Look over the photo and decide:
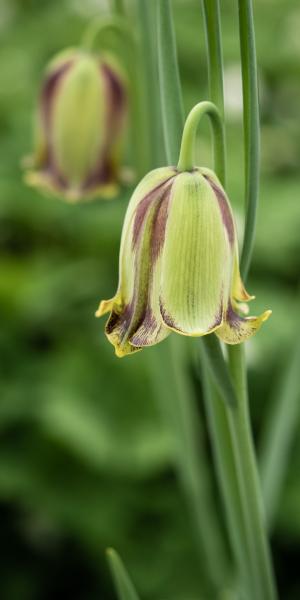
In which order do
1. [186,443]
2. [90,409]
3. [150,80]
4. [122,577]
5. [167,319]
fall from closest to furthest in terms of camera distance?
[167,319]
[122,577]
[150,80]
[186,443]
[90,409]

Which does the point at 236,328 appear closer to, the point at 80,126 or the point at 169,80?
the point at 169,80

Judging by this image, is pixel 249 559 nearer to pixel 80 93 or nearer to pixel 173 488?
pixel 80 93

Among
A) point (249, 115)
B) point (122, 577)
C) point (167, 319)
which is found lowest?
point (122, 577)

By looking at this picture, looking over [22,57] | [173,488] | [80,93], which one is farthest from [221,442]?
[22,57]

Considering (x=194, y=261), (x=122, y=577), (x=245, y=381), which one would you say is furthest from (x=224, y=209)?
(x=122, y=577)

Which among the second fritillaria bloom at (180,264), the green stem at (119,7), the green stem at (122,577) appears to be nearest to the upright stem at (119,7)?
the green stem at (119,7)

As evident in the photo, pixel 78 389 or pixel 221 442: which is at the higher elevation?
pixel 221 442

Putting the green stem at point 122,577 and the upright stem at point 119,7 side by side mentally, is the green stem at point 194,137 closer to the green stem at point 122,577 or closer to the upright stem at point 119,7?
the green stem at point 122,577
